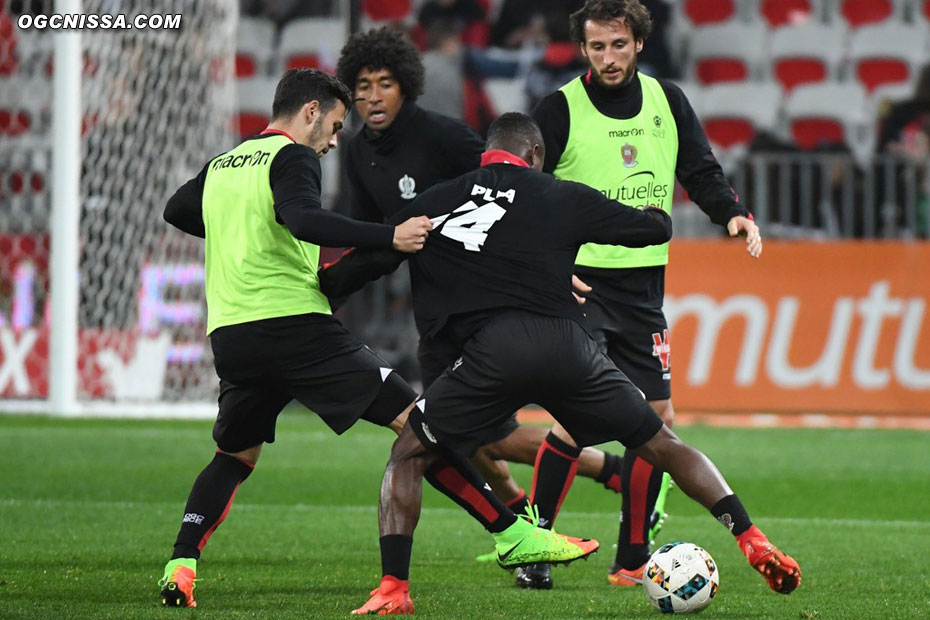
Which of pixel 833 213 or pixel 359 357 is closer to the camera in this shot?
pixel 359 357

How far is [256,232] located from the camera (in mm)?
5031

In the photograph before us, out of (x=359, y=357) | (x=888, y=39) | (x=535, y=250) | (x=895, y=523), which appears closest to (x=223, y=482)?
(x=359, y=357)

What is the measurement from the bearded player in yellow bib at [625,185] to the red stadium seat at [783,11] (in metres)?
11.7

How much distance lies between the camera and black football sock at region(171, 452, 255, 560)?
517 centimetres

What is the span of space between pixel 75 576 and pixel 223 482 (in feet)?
2.40

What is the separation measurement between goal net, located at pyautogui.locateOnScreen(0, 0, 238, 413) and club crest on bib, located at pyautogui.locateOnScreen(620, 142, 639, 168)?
23.0 ft

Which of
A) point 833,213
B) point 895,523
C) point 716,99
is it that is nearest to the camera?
point 895,523

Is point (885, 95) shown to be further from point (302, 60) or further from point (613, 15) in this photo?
point (613, 15)

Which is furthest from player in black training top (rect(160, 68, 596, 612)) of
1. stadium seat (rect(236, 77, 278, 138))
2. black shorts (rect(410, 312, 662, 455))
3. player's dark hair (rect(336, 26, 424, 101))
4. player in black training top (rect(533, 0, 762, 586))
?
stadium seat (rect(236, 77, 278, 138))

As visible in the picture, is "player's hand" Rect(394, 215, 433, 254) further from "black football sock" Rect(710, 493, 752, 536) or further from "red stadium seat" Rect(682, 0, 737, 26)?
"red stadium seat" Rect(682, 0, 737, 26)

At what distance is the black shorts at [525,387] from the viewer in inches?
192

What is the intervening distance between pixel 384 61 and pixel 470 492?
200 cm

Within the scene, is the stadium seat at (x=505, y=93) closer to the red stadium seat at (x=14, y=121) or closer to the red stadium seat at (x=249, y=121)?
the red stadium seat at (x=249, y=121)

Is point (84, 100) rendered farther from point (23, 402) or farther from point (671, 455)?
point (671, 455)
